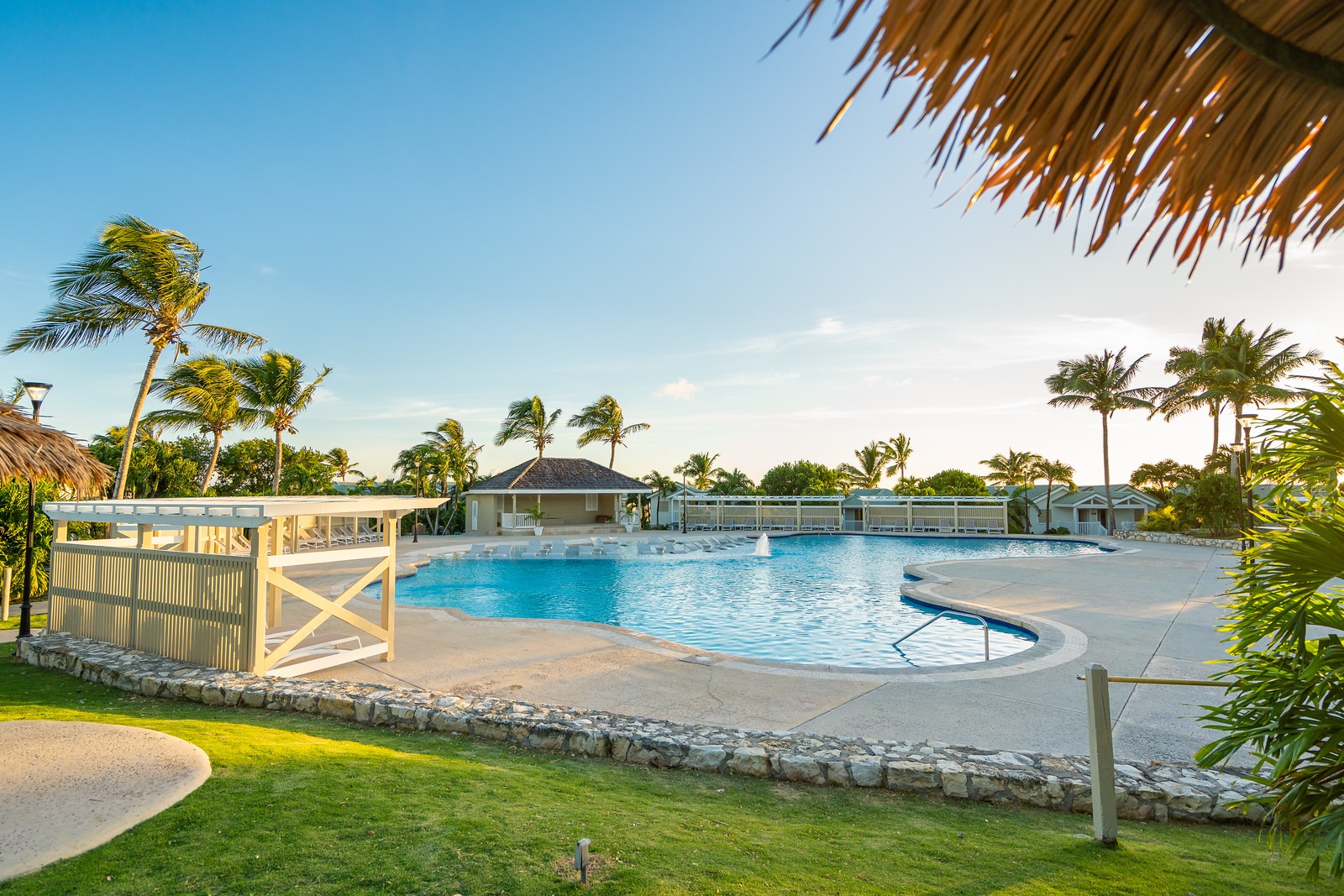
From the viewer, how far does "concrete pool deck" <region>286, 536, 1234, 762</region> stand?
5.82 m

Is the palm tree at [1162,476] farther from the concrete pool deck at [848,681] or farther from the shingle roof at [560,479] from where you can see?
the shingle roof at [560,479]

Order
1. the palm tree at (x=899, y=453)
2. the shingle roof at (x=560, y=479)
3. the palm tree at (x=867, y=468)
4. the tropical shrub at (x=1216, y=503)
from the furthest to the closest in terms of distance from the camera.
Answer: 1. the palm tree at (x=899, y=453)
2. the palm tree at (x=867, y=468)
3. the shingle roof at (x=560, y=479)
4. the tropical shrub at (x=1216, y=503)

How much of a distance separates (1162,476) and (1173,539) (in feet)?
43.2

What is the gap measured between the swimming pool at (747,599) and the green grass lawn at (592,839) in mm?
5154

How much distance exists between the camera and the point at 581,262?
71.5 feet

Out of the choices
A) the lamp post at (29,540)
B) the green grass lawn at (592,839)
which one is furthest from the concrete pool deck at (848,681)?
the lamp post at (29,540)

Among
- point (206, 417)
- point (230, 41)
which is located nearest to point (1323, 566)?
point (230, 41)

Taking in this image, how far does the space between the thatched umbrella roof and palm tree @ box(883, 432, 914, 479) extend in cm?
4489

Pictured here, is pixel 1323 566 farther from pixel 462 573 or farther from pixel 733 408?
pixel 733 408

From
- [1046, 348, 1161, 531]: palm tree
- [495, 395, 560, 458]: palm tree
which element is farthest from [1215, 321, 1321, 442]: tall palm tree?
[495, 395, 560, 458]: palm tree

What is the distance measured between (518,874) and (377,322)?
958 inches

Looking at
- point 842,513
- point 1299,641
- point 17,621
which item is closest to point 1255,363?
point 842,513

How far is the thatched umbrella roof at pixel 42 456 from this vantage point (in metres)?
9.41

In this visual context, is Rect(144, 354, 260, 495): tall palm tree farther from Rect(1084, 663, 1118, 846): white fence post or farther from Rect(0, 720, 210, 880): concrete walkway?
Rect(1084, 663, 1118, 846): white fence post
